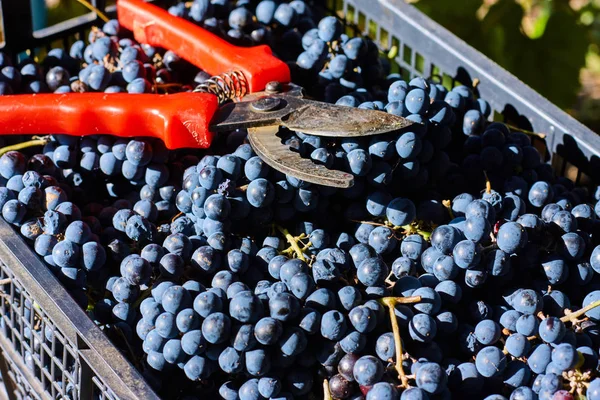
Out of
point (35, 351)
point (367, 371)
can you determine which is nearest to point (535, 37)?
point (367, 371)

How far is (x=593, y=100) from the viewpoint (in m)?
2.55

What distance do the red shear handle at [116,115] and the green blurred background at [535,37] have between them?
3.49ft

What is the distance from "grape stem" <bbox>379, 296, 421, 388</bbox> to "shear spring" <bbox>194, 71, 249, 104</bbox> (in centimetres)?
41

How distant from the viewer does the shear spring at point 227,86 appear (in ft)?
3.87

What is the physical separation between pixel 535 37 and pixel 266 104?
121cm

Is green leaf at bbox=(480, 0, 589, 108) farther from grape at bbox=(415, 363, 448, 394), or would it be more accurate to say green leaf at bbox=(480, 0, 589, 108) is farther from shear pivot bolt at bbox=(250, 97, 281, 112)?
grape at bbox=(415, 363, 448, 394)

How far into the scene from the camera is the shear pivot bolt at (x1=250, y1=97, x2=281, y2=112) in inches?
43.8

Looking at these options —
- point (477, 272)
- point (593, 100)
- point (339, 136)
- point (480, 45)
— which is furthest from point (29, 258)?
point (593, 100)

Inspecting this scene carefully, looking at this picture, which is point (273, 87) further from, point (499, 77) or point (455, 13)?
point (455, 13)

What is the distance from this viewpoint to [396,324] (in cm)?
93

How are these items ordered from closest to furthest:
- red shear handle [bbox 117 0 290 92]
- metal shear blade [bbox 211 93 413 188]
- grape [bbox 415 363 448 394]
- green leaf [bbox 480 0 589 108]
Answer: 1. grape [bbox 415 363 448 394]
2. metal shear blade [bbox 211 93 413 188]
3. red shear handle [bbox 117 0 290 92]
4. green leaf [bbox 480 0 589 108]

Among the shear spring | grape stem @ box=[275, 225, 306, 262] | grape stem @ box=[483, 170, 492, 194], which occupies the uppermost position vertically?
the shear spring

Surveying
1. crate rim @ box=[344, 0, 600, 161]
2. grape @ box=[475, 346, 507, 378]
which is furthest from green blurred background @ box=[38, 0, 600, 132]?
grape @ box=[475, 346, 507, 378]

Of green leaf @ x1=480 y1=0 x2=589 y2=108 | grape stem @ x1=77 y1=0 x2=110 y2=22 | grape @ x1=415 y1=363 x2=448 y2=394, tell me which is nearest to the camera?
grape @ x1=415 y1=363 x2=448 y2=394
